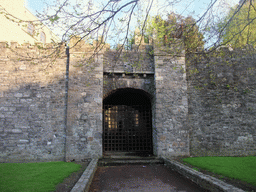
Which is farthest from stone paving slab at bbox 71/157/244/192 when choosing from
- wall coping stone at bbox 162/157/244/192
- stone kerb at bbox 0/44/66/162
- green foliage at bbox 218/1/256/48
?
green foliage at bbox 218/1/256/48

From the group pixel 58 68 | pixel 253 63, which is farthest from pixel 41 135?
pixel 253 63

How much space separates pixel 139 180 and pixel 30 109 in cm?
500

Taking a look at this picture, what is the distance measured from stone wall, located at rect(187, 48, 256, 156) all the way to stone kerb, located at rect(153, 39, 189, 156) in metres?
0.46

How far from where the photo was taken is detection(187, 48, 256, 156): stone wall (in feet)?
25.0

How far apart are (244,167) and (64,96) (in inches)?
255

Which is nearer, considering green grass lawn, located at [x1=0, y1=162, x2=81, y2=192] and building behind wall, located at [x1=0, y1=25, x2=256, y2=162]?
green grass lawn, located at [x1=0, y1=162, x2=81, y2=192]

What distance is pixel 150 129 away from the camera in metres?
A: 8.29

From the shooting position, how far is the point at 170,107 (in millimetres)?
7473

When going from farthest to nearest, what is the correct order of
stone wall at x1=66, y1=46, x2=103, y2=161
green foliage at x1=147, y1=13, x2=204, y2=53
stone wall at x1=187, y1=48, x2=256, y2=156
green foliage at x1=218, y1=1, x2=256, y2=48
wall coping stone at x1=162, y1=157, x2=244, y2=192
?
stone wall at x1=187, y1=48, x2=256, y2=156 → stone wall at x1=66, y1=46, x2=103, y2=161 → green foliage at x1=147, y1=13, x2=204, y2=53 → green foliage at x1=218, y1=1, x2=256, y2=48 → wall coping stone at x1=162, y1=157, x2=244, y2=192

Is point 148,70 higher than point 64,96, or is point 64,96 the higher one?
point 148,70

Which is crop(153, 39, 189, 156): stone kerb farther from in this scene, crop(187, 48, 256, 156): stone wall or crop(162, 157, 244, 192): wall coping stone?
crop(162, 157, 244, 192): wall coping stone

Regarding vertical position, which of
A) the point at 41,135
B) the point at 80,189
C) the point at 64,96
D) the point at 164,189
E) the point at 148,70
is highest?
the point at 148,70

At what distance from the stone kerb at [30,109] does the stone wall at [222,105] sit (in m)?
5.50

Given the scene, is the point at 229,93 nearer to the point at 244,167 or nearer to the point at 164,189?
the point at 244,167
